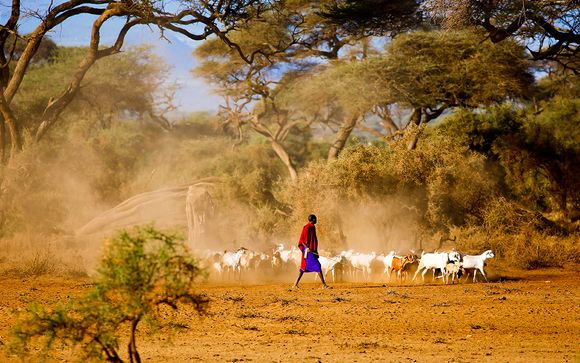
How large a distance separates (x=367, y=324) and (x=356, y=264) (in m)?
7.00

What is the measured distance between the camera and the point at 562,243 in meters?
20.1

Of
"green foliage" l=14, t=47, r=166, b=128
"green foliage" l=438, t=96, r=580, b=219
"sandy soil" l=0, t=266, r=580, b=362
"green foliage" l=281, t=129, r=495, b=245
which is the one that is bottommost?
"sandy soil" l=0, t=266, r=580, b=362

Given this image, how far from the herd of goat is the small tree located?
34.0 ft

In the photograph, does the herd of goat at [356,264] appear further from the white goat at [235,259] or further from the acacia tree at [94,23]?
the acacia tree at [94,23]

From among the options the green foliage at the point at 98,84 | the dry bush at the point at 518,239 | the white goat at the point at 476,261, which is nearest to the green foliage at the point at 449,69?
the dry bush at the point at 518,239

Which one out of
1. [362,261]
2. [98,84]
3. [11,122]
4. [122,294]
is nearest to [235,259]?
[362,261]

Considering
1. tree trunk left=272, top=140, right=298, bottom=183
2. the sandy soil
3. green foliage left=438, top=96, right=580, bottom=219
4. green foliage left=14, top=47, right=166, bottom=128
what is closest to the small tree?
the sandy soil

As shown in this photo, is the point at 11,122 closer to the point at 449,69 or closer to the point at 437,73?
the point at 437,73

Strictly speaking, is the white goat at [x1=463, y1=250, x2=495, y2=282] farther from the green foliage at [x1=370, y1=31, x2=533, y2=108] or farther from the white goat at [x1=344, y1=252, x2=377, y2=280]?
the green foliage at [x1=370, y1=31, x2=533, y2=108]

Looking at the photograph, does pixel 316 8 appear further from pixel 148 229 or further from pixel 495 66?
pixel 148 229

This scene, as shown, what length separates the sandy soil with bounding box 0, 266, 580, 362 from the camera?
8.62 metres

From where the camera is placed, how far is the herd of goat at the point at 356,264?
1625cm

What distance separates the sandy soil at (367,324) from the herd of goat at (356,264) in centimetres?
56

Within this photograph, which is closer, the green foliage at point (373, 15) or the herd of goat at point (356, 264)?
the herd of goat at point (356, 264)
